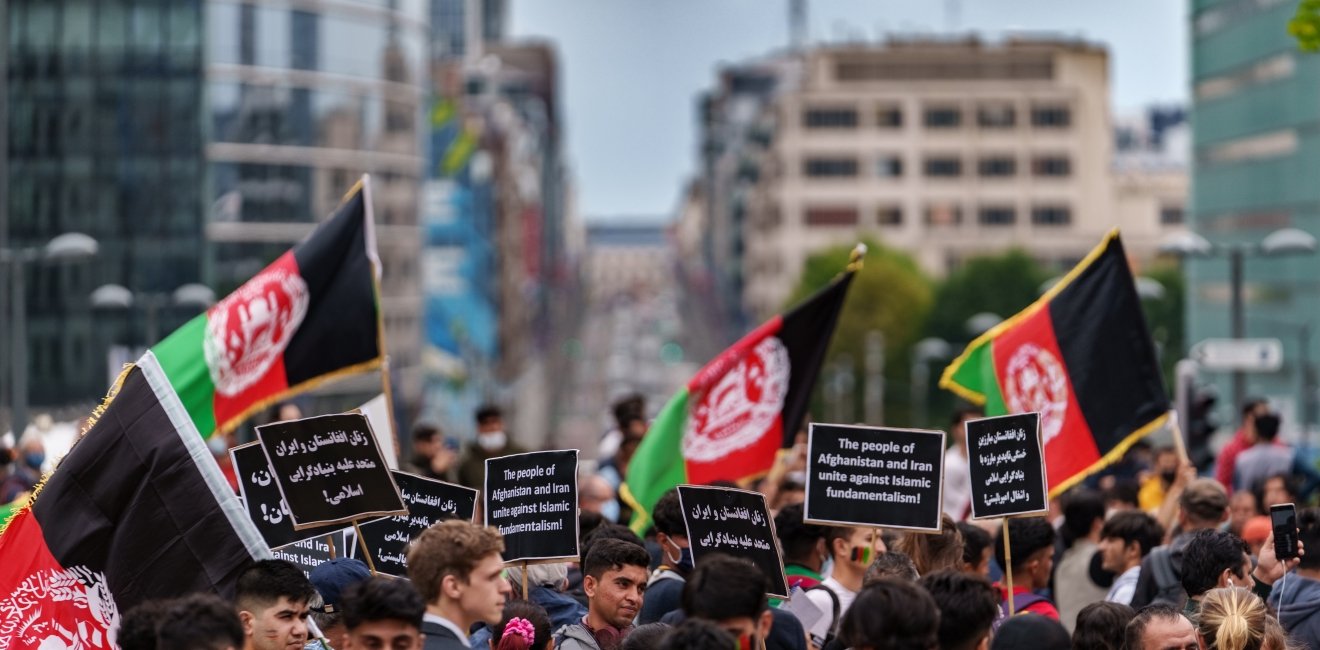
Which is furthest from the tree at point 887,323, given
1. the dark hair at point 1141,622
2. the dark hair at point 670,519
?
the dark hair at point 1141,622

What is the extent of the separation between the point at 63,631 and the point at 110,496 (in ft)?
1.81

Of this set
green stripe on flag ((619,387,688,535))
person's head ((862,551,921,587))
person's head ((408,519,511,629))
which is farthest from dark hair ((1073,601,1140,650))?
green stripe on flag ((619,387,688,535))

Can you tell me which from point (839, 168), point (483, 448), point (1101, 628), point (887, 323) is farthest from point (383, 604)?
point (839, 168)

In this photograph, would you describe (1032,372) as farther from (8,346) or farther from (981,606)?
(8,346)

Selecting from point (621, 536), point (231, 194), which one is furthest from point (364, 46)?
point (621, 536)

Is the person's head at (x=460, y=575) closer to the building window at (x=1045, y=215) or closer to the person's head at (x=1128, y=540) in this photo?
the person's head at (x=1128, y=540)

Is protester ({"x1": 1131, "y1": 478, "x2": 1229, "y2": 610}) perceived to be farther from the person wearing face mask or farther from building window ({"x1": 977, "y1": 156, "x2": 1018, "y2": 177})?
building window ({"x1": 977, "y1": 156, "x2": 1018, "y2": 177})

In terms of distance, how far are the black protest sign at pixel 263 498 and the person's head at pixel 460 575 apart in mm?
3062

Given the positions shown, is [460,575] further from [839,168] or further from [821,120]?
[821,120]

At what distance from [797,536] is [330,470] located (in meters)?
2.12

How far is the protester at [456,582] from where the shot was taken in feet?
24.4

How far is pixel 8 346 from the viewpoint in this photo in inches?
1816

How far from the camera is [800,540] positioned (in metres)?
10.3

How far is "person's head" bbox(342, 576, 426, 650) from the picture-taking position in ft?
23.2
